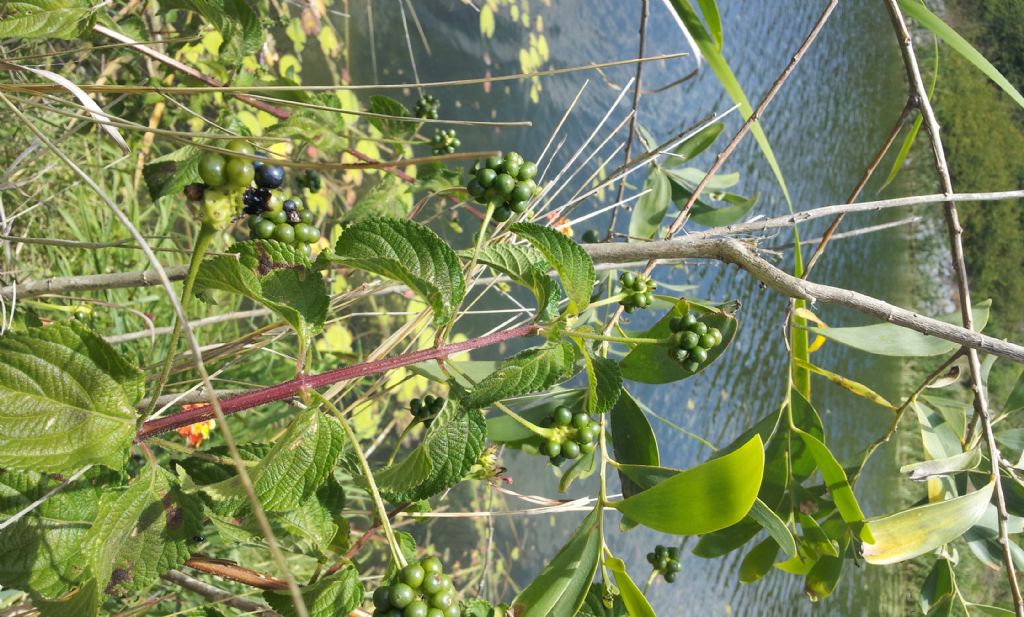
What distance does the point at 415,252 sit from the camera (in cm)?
54

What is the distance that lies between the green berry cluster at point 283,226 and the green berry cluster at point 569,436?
0.33 m

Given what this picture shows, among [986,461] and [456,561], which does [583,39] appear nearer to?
[456,561]

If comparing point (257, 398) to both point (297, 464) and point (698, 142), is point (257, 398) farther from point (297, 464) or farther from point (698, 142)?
point (698, 142)

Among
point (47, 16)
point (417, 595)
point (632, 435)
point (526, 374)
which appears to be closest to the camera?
point (417, 595)

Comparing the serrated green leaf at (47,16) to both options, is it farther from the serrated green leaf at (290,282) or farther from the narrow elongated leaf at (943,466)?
the narrow elongated leaf at (943,466)

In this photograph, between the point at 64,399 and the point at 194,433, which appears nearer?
the point at 64,399

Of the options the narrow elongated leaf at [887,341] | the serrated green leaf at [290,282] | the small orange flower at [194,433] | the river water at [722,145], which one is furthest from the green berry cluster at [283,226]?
the river water at [722,145]

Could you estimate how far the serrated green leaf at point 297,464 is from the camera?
1.65 ft

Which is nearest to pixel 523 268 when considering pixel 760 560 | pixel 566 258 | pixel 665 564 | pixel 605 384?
pixel 566 258

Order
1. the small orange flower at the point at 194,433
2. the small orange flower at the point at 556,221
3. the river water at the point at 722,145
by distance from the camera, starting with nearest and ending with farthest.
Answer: the small orange flower at the point at 556,221 < the small orange flower at the point at 194,433 < the river water at the point at 722,145

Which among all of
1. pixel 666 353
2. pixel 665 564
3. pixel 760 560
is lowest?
pixel 665 564

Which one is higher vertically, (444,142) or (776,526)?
(444,142)

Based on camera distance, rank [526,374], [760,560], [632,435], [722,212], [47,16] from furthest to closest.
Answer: [722,212]
[760,560]
[632,435]
[47,16]
[526,374]

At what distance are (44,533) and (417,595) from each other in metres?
0.32
